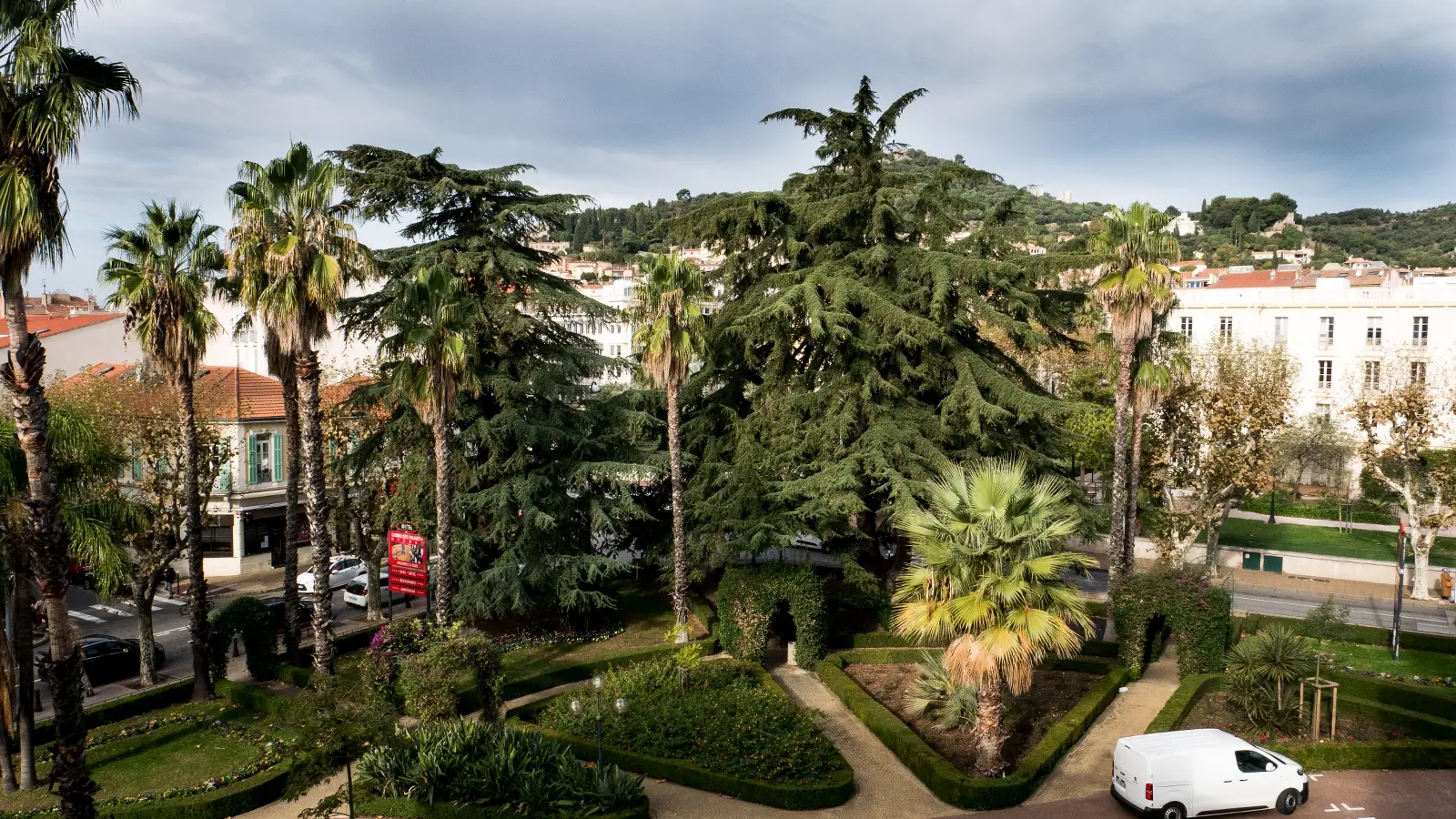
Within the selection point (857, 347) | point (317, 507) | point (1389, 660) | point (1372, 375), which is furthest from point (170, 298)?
point (1372, 375)

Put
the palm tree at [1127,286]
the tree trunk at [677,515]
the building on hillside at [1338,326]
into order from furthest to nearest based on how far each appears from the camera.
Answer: the building on hillside at [1338,326]
the palm tree at [1127,286]
the tree trunk at [677,515]

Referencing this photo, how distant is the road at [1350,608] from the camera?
3002cm

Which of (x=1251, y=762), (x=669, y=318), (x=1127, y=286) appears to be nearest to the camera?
(x=1251, y=762)

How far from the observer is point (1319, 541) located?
42.3m

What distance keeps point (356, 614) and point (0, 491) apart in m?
17.1

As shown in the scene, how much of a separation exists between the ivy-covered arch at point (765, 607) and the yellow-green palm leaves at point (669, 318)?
5.43 meters

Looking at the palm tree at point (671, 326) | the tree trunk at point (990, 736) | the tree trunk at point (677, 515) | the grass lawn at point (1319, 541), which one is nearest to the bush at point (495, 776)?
the tree trunk at point (990, 736)

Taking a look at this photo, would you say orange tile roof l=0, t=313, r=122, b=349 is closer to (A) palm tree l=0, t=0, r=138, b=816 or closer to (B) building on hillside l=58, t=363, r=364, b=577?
(B) building on hillside l=58, t=363, r=364, b=577

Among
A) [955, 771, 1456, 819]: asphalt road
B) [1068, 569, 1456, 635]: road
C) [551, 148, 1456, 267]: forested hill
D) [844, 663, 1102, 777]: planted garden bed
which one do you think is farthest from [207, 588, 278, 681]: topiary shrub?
[551, 148, 1456, 267]: forested hill

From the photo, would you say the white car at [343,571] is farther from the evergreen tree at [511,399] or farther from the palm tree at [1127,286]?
the palm tree at [1127,286]

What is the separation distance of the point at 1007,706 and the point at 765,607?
6.06 m

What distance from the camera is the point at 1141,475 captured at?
35.2m

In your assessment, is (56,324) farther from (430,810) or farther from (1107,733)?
(1107,733)

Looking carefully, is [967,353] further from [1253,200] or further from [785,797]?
[1253,200]
